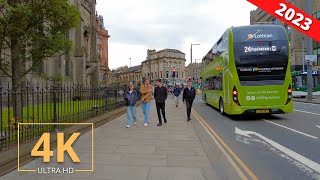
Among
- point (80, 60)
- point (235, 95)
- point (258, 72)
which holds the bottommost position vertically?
point (235, 95)

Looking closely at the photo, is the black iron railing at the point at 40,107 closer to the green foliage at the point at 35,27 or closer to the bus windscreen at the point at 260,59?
the green foliage at the point at 35,27

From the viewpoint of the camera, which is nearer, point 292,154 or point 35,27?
point 292,154

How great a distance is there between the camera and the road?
21.2ft

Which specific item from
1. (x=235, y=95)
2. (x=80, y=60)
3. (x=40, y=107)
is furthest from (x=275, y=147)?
(x=80, y=60)

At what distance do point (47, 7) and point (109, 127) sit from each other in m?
5.24

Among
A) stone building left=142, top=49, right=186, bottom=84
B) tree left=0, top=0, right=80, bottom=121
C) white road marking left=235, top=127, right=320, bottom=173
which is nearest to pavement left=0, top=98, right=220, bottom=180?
white road marking left=235, top=127, right=320, bottom=173

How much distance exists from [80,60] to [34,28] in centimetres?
2738

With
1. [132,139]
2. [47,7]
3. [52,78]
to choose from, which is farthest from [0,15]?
[132,139]

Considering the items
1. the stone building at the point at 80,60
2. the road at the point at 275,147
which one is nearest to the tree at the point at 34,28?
the road at the point at 275,147

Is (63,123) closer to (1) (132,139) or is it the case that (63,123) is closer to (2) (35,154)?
(1) (132,139)

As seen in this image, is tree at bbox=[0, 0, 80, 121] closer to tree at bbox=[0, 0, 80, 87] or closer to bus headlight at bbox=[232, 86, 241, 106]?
tree at bbox=[0, 0, 80, 87]

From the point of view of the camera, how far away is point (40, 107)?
30.9ft

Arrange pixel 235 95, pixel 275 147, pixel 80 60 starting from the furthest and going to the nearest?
pixel 80 60 < pixel 235 95 < pixel 275 147

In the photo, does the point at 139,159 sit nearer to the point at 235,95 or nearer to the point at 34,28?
the point at 34,28
